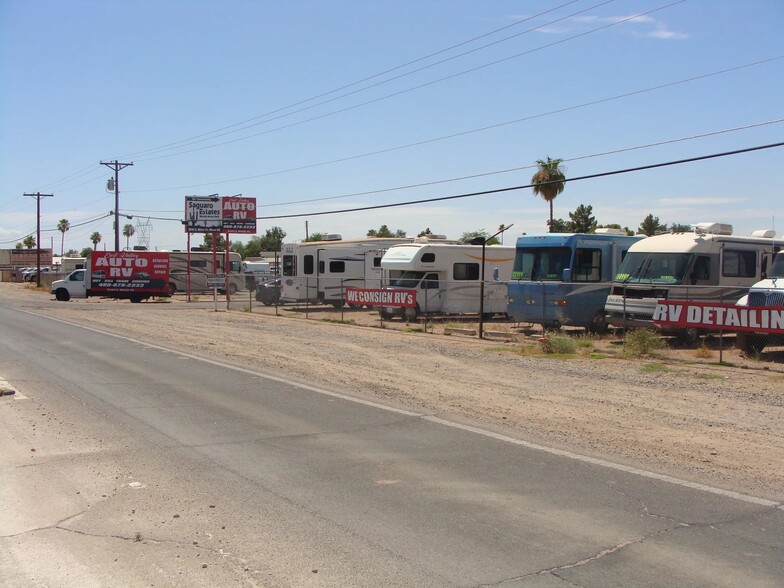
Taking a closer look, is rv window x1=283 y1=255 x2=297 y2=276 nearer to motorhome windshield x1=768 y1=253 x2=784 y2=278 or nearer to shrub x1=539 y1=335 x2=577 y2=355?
shrub x1=539 y1=335 x2=577 y2=355

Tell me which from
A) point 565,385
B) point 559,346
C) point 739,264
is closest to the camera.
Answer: point 565,385

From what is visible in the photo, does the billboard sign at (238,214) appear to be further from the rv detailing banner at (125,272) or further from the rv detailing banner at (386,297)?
the rv detailing banner at (386,297)

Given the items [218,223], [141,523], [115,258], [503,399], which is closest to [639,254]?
[503,399]

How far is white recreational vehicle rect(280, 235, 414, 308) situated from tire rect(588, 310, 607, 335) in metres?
13.3

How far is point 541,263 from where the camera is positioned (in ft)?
75.2

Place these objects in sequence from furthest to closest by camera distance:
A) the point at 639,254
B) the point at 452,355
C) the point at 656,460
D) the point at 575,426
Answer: the point at 639,254
the point at 452,355
the point at 575,426
the point at 656,460

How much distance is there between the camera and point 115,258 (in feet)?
153

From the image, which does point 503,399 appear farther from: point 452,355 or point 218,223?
point 218,223

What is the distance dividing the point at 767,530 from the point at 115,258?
45714 millimetres

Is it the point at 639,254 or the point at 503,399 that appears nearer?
the point at 503,399

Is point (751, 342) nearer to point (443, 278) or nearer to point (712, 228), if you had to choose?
point (712, 228)

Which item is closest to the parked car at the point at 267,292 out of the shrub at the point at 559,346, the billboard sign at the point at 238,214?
the billboard sign at the point at 238,214

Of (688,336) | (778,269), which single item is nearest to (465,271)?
(688,336)

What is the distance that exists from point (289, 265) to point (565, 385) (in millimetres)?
24764
